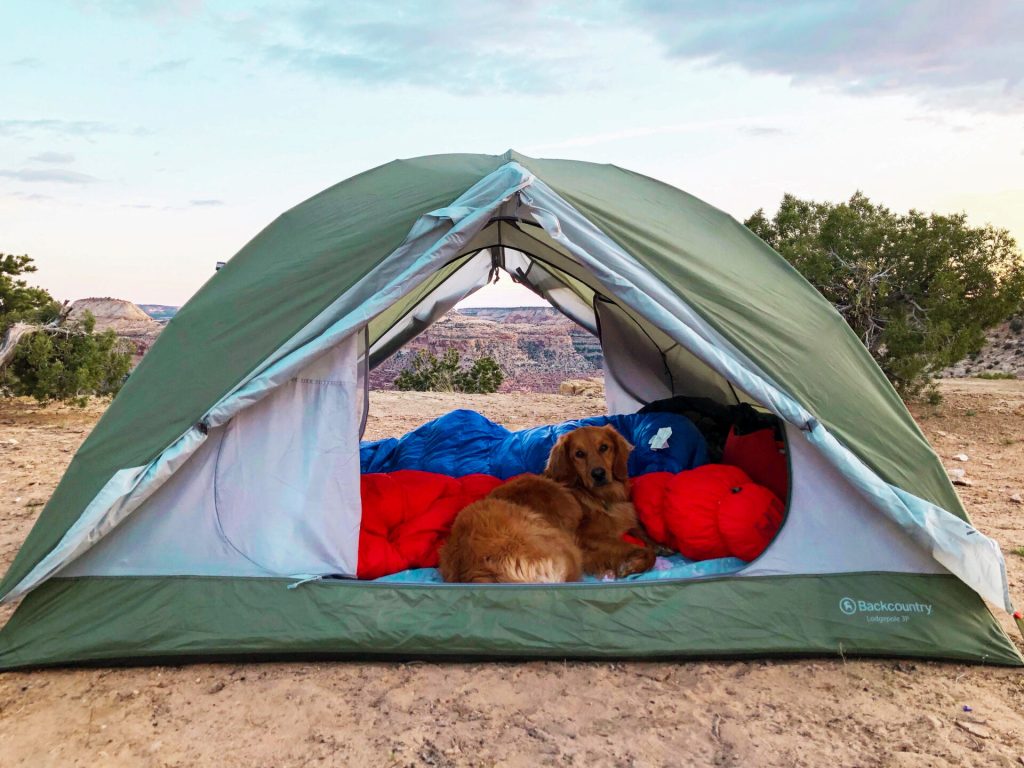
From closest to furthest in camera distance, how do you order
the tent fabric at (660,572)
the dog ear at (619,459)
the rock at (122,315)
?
the tent fabric at (660,572) < the dog ear at (619,459) < the rock at (122,315)

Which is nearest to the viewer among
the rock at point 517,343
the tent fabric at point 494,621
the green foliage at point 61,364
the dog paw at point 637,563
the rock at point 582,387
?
the tent fabric at point 494,621

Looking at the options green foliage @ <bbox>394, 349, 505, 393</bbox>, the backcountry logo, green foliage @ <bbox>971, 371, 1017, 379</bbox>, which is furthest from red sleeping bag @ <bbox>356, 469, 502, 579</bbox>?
green foliage @ <bbox>971, 371, 1017, 379</bbox>

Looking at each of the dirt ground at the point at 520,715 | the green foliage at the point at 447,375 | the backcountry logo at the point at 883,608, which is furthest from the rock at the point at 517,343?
the backcountry logo at the point at 883,608

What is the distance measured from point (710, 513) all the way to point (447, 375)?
47.5 ft

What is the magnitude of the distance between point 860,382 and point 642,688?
72.8 inches

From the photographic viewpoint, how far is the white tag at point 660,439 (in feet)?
17.7

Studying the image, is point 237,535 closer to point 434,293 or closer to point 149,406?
point 149,406

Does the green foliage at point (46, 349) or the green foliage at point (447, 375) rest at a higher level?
the green foliage at point (46, 349)

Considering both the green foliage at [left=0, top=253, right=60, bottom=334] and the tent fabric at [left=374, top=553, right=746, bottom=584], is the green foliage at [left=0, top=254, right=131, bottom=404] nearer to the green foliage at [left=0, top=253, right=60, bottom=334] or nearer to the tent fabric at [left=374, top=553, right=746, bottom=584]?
the green foliage at [left=0, top=253, right=60, bottom=334]

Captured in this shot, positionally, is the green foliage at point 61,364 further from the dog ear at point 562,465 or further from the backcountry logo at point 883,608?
the backcountry logo at point 883,608

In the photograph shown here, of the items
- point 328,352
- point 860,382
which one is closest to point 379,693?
point 328,352

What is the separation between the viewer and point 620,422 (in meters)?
6.07

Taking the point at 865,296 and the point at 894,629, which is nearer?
the point at 894,629

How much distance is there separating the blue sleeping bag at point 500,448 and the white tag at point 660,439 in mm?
35
